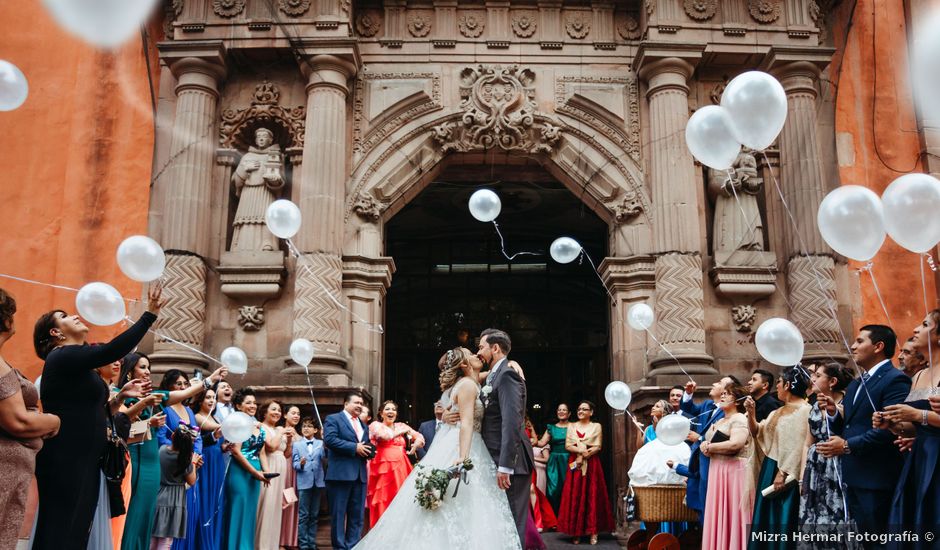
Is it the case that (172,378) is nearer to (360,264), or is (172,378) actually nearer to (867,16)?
(360,264)

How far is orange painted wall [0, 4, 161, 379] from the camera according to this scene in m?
13.3

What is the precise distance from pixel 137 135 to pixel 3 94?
6442 mm

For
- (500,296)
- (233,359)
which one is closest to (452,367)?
(233,359)

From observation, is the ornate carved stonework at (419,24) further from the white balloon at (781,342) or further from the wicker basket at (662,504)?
the white balloon at (781,342)

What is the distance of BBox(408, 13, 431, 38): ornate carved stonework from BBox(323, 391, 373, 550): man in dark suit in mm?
6667

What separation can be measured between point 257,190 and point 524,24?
16.1 feet

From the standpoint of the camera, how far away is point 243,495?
28.6 feet

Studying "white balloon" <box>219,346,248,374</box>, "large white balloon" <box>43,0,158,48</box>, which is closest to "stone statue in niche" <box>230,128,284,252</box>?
"white balloon" <box>219,346,248,374</box>

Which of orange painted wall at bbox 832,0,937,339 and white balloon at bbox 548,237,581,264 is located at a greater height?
orange painted wall at bbox 832,0,937,339

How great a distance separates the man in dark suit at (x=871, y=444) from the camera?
557 cm

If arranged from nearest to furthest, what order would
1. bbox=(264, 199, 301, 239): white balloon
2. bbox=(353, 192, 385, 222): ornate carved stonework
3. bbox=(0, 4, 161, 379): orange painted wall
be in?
bbox=(264, 199, 301, 239): white balloon < bbox=(0, 4, 161, 379): orange painted wall < bbox=(353, 192, 385, 222): ornate carved stonework

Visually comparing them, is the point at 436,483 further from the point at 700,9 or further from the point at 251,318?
the point at 700,9

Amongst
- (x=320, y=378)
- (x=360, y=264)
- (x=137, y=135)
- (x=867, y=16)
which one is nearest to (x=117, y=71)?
(x=137, y=135)

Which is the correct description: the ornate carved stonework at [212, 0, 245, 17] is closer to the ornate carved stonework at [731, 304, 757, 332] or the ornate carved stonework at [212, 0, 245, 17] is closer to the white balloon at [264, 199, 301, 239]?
the white balloon at [264, 199, 301, 239]
